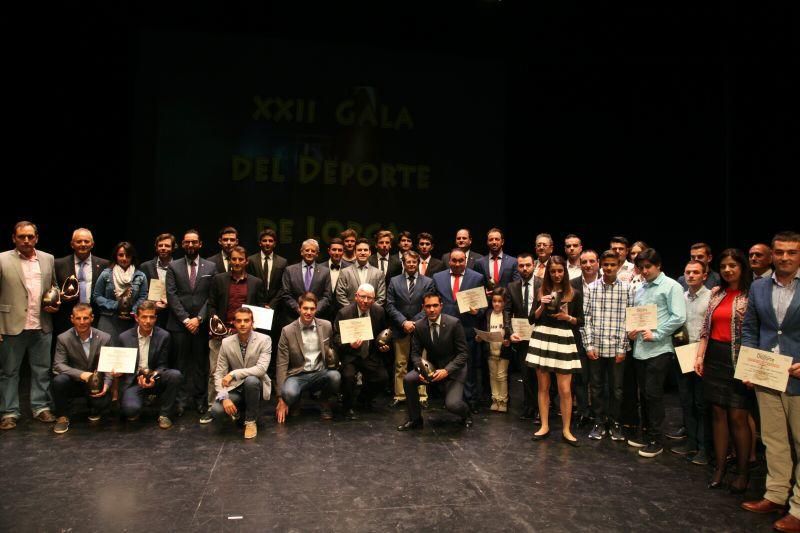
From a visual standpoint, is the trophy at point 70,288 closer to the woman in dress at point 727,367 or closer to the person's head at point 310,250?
the person's head at point 310,250

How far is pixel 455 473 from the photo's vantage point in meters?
3.92

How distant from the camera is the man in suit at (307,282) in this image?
5680 mm

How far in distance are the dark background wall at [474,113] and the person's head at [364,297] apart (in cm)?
214

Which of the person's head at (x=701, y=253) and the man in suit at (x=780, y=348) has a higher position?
the person's head at (x=701, y=253)

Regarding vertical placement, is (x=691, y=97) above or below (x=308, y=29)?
below

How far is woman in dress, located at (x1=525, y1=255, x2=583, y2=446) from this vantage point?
4.59 m

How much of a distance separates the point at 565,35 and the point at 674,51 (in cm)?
149

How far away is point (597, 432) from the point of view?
4742 millimetres

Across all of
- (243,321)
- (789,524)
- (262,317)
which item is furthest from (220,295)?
(789,524)

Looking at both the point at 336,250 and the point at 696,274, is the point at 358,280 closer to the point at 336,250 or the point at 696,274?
the point at 336,250

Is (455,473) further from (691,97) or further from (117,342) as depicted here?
(691,97)

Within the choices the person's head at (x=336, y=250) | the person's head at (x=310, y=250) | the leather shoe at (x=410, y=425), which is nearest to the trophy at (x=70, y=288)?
the person's head at (x=310, y=250)

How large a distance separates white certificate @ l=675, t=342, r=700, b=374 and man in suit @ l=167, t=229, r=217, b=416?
411 cm

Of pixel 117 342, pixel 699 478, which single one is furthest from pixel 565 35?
pixel 117 342
